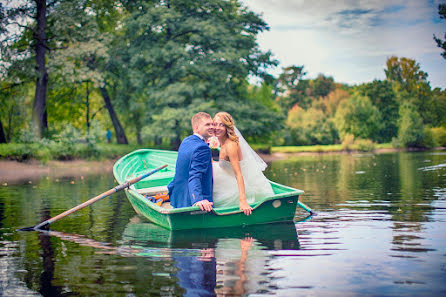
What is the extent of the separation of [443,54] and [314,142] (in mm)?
23460

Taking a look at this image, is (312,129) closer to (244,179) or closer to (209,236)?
(244,179)

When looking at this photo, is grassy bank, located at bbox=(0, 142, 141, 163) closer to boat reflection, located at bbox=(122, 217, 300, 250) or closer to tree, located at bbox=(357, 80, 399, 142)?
boat reflection, located at bbox=(122, 217, 300, 250)

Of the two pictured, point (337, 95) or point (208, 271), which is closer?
point (208, 271)

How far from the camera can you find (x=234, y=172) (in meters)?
7.02

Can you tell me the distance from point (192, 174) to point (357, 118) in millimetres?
47889

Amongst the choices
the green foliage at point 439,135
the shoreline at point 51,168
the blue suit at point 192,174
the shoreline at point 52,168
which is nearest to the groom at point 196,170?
the blue suit at point 192,174

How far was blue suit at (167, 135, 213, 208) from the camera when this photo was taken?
6344mm

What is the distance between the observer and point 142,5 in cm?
3186

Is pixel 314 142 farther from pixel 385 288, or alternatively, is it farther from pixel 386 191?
pixel 385 288

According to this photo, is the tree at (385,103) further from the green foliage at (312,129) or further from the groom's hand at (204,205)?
the groom's hand at (204,205)

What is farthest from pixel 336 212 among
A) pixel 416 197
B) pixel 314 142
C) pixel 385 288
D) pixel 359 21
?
pixel 314 142

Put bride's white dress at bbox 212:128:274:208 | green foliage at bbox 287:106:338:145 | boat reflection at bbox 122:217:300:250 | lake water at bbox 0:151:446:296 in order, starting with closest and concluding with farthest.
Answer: lake water at bbox 0:151:446:296 → boat reflection at bbox 122:217:300:250 → bride's white dress at bbox 212:128:274:208 → green foliage at bbox 287:106:338:145

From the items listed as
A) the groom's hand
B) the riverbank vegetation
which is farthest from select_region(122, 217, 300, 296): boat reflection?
the riverbank vegetation

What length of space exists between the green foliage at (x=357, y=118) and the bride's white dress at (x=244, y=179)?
45.7 metres
